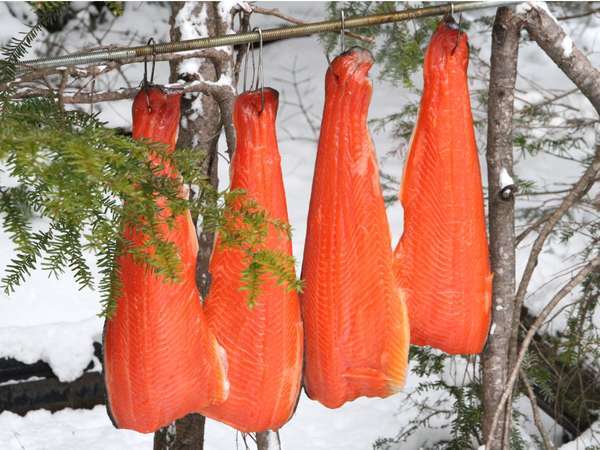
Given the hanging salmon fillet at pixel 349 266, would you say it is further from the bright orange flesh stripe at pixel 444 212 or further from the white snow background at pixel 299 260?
the white snow background at pixel 299 260

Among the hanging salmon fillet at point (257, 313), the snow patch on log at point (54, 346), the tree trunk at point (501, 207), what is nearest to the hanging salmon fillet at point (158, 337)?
the hanging salmon fillet at point (257, 313)

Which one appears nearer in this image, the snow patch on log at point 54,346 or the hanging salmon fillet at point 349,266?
the hanging salmon fillet at point 349,266

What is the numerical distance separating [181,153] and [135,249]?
0.45 ft

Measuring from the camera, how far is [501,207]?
146cm

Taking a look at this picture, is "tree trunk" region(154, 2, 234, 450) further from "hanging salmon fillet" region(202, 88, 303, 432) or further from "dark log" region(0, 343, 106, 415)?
"dark log" region(0, 343, 106, 415)

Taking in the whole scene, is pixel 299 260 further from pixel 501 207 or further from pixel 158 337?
pixel 158 337

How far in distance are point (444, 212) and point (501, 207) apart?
20 centimetres

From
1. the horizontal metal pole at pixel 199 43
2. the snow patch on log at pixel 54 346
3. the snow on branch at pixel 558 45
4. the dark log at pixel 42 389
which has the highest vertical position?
the snow on branch at pixel 558 45

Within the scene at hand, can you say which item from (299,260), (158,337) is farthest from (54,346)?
(158,337)

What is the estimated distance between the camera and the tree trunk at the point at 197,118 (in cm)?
181

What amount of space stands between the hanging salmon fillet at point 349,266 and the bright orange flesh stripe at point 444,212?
0.18 ft

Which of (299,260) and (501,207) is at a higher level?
(299,260)

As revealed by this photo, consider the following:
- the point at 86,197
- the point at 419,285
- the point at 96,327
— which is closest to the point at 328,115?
the point at 419,285

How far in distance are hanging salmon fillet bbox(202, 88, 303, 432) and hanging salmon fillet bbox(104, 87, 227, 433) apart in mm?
35
